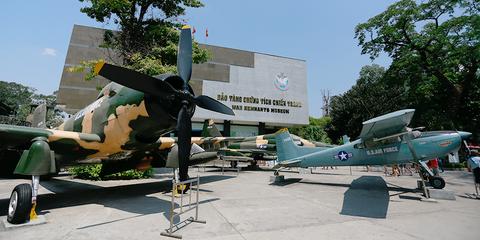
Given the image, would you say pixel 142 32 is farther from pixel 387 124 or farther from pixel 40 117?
pixel 387 124

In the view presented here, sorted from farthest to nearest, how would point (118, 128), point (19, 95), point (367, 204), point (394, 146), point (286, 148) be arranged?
1. point (19, 95)
2. point (286, 148)
3. point (394, 146)
4. point (367, 204)
5. point (118, 128)

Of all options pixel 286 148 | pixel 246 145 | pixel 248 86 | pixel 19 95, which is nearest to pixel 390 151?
pixel 286 148

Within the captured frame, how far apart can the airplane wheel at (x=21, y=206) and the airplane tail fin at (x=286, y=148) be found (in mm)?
10835

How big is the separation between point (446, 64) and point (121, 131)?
28.3 m

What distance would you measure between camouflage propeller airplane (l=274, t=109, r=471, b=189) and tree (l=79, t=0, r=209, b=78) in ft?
32.2

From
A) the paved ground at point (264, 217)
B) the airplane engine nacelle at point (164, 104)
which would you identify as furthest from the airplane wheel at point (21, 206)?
the airplane engine nacelle at point (164, 104)

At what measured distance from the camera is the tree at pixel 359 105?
126ft

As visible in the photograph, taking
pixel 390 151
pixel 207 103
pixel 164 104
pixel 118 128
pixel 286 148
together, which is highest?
pixel 207 103

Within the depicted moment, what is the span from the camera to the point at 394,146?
1017 centimetres

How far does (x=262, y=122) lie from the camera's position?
36.0 metres

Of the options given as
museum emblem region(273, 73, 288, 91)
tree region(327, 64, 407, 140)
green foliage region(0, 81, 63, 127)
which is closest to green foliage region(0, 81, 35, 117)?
green foliage region(0, 81, 63, 127)

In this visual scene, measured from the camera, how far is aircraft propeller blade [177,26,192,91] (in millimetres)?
6770

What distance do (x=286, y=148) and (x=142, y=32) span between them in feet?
37.0

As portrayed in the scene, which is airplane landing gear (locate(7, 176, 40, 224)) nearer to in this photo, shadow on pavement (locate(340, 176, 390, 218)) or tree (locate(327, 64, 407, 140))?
shadow on pavement (locate(340, 176, 390, 218))
